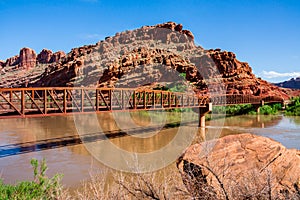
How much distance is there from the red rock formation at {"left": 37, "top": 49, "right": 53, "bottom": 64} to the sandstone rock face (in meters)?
160

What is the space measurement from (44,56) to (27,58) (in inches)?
374

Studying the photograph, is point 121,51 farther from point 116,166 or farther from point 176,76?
point 116,166

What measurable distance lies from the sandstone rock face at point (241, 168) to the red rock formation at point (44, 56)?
16018 cm

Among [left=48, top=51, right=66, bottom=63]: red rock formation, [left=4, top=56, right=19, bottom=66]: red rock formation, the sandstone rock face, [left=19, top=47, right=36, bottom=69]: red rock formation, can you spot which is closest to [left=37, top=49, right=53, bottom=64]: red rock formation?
[left=48, top=51, right=66, bottom=63]: red rock formation

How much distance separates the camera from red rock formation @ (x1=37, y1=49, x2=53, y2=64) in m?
156

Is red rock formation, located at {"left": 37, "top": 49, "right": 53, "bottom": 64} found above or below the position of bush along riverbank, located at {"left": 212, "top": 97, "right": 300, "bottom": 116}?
above

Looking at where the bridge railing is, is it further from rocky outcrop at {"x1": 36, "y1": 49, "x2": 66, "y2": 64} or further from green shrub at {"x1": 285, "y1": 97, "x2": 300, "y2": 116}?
rocky outcrop at {"x1": 36, "y1": 49, "x2": 66, "y2": 64}

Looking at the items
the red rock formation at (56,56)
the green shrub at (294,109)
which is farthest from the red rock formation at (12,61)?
the green shrub at (294,109)

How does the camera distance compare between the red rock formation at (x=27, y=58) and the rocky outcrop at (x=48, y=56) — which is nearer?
the rocky outcrop at (x=48, y=56)

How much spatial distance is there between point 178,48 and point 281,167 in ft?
290

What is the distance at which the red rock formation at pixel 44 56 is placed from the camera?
511ft

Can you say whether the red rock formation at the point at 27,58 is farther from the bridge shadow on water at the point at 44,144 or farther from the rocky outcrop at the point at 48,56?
the bridge shadow on water at the point at 44,144

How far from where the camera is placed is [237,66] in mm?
65750

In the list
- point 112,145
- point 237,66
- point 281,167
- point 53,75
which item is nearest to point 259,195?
point 281,167
